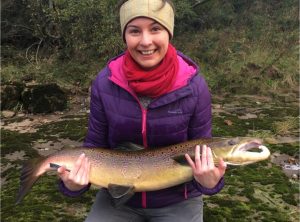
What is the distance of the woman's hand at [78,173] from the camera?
270 centimetres

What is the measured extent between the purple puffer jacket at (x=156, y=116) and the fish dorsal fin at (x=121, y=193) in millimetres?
181

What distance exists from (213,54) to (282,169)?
7902mm

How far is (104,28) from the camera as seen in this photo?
1147cm

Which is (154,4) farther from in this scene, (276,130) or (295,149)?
(276,130)

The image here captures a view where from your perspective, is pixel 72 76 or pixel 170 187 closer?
pixel 170 187

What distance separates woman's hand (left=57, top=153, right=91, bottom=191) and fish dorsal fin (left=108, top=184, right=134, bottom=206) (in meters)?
0.18

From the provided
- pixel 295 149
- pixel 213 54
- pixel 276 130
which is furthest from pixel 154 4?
pixel 213 54

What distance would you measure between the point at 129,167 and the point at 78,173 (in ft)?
1.12

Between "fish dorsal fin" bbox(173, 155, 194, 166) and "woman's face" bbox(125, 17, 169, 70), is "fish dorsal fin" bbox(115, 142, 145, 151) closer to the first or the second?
"fish dorsal fin" bbox(173, 155, 194, 166)

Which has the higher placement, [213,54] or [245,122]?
[213,54]

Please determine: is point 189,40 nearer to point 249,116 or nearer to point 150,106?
point 249,116

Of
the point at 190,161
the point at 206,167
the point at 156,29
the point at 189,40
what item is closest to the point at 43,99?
the point at 156,29

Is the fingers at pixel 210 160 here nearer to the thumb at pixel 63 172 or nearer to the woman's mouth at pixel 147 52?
the woman's mouth at pixel 147 52

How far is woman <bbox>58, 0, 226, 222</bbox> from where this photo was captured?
279cm
